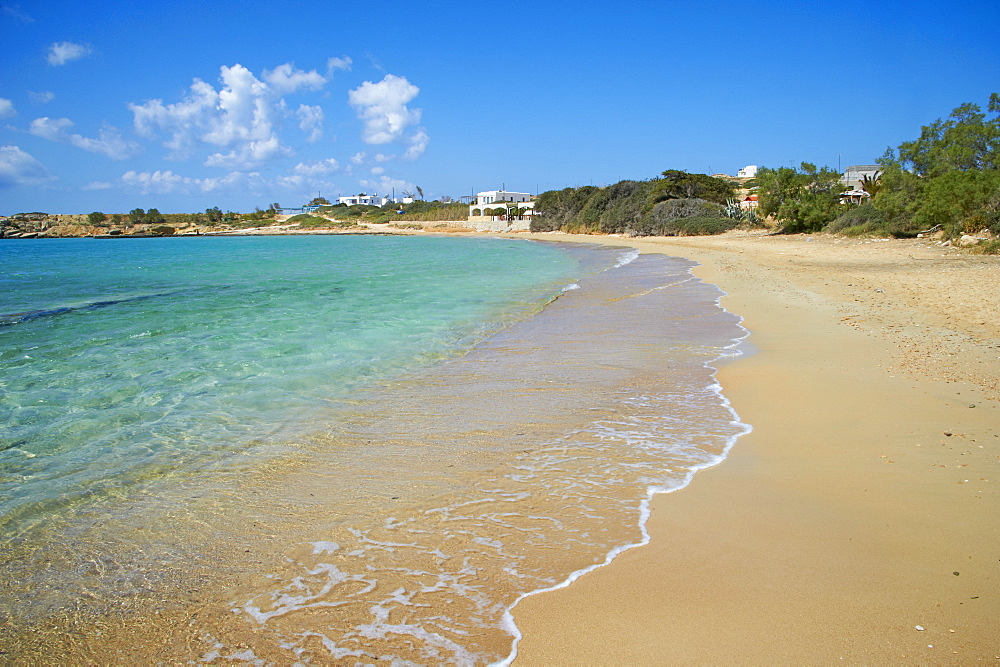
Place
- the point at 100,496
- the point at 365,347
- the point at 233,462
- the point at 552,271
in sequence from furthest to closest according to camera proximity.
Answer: the point at 552,271, the point at 365,347, the point at 233,462, the point at 100,496

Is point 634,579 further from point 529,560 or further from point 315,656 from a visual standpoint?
point 315,656

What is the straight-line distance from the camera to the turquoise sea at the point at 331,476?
2699mm

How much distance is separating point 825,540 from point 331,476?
9.90 ft

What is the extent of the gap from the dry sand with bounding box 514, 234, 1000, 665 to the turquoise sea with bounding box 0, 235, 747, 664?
0.25 metres

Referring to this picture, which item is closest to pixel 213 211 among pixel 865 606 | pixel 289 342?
pixel 289 342

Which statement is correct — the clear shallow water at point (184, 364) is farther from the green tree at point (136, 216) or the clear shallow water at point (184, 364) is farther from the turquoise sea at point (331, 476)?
the green tree at point (136, 216)

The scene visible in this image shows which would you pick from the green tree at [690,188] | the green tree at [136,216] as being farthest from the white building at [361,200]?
the green tree at [690,188]

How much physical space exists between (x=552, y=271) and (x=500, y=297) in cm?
855

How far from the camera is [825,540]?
3158 mm

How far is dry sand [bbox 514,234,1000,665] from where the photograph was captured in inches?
94.0

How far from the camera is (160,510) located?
3.84m

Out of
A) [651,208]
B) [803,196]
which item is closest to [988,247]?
[803,196]

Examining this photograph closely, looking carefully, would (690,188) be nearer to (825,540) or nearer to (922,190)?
(922,190)

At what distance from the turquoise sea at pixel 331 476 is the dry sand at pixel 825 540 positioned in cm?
25
